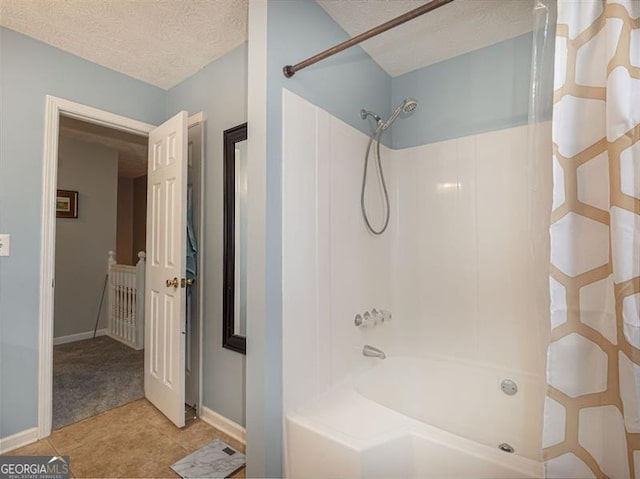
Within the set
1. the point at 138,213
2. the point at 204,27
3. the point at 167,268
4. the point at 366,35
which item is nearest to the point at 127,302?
the point at 167,268

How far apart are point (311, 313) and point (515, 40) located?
1.95 meters

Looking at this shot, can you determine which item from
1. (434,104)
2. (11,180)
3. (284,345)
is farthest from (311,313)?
(11,180)

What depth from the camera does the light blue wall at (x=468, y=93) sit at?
5.85 ft

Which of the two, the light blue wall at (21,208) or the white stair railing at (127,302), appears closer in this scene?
A: the light blue wall at (21,208)

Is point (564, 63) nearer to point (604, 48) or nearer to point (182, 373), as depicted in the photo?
point (604, 48)

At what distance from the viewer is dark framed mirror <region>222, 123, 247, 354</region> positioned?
1.90 metres

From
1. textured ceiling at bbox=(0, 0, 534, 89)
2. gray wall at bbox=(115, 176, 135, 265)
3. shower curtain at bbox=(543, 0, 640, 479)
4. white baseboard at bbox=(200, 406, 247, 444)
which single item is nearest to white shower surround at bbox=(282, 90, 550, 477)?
shower curtain at bbox=(543, 0, 640, 479)

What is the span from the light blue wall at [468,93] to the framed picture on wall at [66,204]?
3.83m

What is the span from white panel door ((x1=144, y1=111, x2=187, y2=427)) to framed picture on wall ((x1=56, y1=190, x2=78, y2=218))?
2179mm

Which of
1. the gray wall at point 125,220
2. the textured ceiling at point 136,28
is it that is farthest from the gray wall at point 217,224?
the gray wall at point 125,220

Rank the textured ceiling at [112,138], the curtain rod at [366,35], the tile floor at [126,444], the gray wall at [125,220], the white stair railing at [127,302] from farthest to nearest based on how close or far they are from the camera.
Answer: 1. the gray wall at [125,220]
2. the white stair railing at [127,302]
3. the textured ceiling at [112,138]
4. the tile floor at [126,444]
5. the curtain rod at [366,35]

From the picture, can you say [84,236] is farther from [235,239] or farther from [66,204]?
[235,239]

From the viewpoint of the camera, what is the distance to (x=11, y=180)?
1.76 metres

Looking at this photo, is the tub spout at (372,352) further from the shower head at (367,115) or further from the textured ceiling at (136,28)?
the textured ceiling at (136,28)
